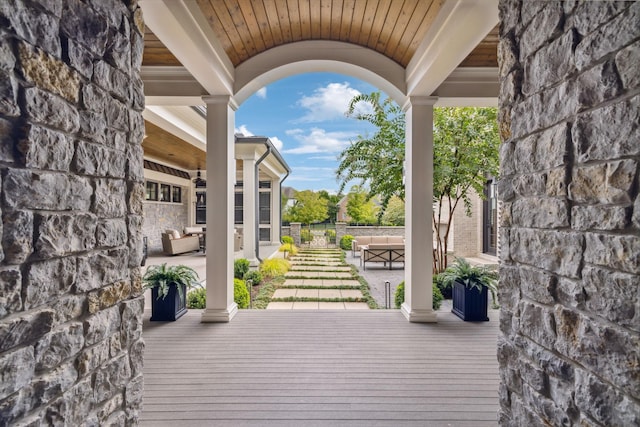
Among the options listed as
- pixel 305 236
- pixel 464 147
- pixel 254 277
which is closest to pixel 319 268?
pixel 254 277

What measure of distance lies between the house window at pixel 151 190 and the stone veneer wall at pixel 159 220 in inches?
8.1

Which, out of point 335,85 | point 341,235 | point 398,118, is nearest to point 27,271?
point 398,118

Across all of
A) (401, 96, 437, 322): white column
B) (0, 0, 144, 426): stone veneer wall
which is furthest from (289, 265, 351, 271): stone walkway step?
(0, 0, 144, 426): stone veneer wall

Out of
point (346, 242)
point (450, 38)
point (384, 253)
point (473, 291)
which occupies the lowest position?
point (346, 242)

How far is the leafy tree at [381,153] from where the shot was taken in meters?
4.93

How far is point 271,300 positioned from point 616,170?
16.0 ft

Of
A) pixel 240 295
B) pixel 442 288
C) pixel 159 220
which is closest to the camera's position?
pixel 240 295

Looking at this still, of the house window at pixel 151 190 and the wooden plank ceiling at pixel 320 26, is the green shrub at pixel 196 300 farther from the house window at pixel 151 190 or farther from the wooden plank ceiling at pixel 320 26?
the house window at pixel 151 190

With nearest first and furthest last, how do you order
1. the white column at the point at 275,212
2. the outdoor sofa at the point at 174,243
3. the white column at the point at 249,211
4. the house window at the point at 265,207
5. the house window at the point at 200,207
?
the white column at the point at 249,211
the outdoor sofa at the point at 174,243
the white column at the point at 275,212
the house window at the point at 265,207
the house window at the point at 200,207

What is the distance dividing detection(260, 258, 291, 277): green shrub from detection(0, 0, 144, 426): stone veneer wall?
219 inches

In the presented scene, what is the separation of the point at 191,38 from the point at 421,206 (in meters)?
2.89

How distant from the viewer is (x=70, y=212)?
119 centimetres

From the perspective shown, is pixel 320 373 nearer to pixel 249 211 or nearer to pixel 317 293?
pixel 317 293

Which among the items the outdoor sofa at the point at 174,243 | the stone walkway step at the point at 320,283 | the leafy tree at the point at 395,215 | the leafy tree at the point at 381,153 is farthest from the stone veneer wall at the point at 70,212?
the leafy tree at the point at 395,215
